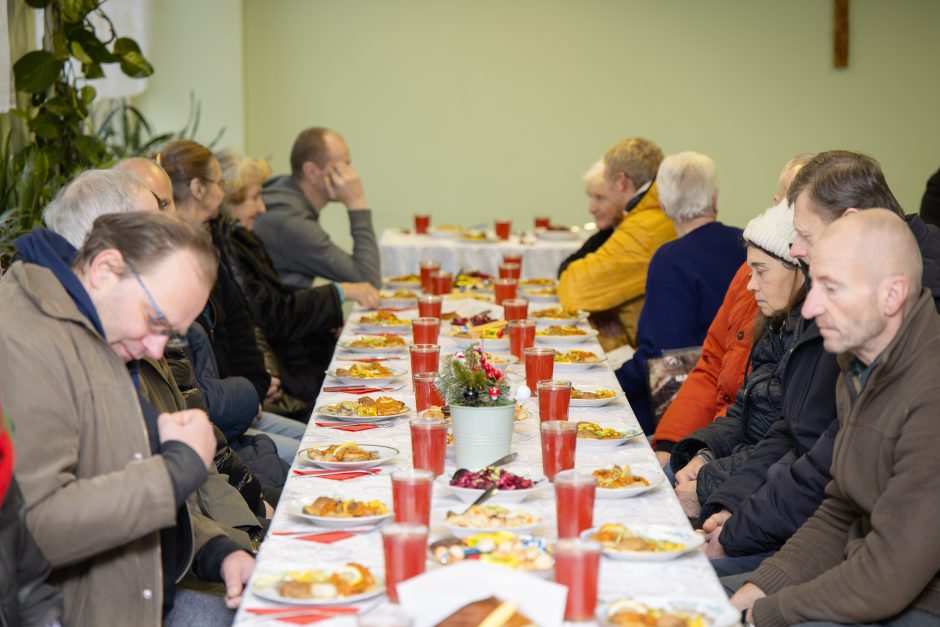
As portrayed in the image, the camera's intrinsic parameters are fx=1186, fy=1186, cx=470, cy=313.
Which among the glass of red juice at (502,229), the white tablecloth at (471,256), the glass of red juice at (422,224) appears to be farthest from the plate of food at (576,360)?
the glass of red juice at (422,224)

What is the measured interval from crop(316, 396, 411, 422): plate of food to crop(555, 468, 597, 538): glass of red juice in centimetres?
92

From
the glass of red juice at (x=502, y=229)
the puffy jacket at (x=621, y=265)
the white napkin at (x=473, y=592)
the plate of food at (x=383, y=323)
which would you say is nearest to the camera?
the white napkin at (x=473, y=592)

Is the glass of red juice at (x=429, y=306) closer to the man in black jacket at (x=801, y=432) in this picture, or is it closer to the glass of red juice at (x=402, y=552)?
the man in black jacket at (x=801, y=432)

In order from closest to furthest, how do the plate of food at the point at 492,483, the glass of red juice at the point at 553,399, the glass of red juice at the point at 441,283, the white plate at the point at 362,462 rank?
the plate of food at the point at 492,483 → the white plate at the point at 362,462 → the glass of red juice at the point at 553,399 → the glass of red juice at the point at 441,283

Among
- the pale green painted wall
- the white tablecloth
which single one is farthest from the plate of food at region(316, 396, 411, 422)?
the pale green painted wall

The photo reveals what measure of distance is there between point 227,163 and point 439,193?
377 centimetres

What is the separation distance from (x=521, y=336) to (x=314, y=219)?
230 centimetres

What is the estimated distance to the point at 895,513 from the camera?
1.89 metres

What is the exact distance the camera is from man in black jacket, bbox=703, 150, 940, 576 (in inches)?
94.0

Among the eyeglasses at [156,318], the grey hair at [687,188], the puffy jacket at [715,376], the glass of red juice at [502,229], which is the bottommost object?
the puffy jacket at [715,376]

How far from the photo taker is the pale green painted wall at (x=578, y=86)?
813 centimetres

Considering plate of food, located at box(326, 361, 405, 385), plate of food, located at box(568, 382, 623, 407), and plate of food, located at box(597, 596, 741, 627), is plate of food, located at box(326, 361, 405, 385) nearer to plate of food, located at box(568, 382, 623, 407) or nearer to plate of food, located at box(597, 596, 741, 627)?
plate of food, located at box(568, 382, 623, 407)

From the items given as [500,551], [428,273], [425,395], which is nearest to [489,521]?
[500,551]

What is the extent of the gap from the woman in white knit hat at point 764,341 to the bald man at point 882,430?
685 millimetres
